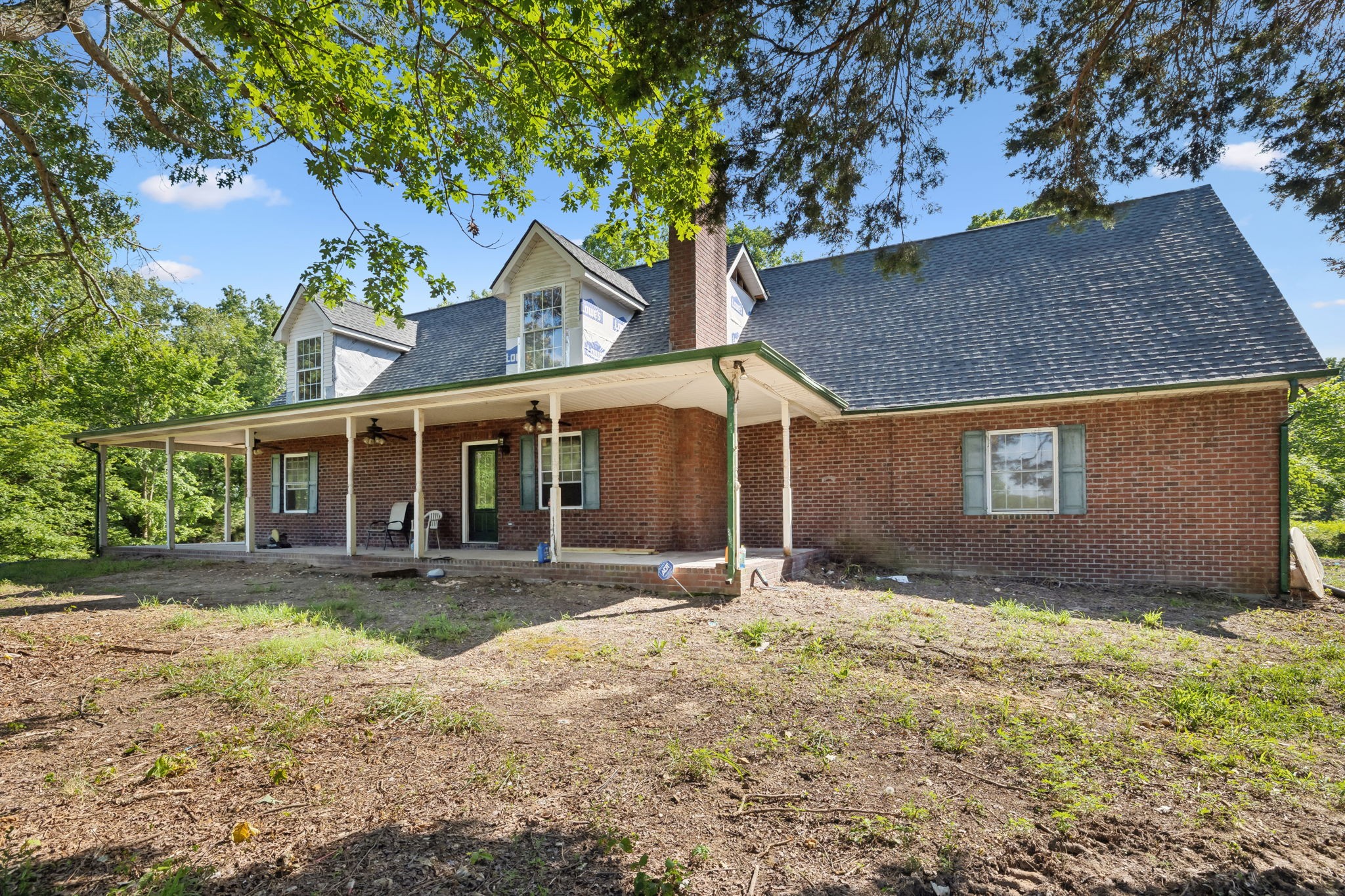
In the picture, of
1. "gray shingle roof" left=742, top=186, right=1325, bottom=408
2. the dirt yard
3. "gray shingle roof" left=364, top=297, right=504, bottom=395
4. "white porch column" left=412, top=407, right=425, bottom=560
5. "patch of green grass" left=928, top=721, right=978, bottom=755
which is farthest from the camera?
"gray shingle roof" left=364, top=297, right=504, bottom=395

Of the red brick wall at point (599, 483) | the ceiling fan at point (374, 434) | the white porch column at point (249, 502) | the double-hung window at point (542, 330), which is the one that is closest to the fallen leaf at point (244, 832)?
the red brick wall at point (599, 483)

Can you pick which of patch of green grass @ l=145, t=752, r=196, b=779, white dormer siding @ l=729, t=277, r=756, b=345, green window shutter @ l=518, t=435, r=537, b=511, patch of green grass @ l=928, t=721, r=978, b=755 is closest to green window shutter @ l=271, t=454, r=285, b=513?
green window shutter @ l=518, t=435, r=537, b=511

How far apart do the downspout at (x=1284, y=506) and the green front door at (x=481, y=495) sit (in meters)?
12.5

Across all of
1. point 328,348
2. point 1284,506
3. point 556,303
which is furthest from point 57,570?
point 1284,506

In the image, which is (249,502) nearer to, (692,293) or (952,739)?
(692,293)

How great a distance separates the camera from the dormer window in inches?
603

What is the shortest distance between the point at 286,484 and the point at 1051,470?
1656 centimetres

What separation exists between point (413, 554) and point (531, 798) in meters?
9.20

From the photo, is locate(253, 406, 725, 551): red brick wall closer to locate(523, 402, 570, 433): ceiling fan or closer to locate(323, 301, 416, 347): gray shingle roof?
locate(523, 402, 570, 433): ceiling fan

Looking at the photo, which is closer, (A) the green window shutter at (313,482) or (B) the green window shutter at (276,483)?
(A) the green window shutter at (313,482)

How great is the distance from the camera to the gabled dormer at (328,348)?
1508 cm

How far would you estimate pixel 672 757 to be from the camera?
358cm

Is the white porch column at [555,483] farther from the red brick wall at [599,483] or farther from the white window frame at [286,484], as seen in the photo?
the white window frame at [286,484]

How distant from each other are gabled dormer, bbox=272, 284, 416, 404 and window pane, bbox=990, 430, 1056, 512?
13.5 metres
